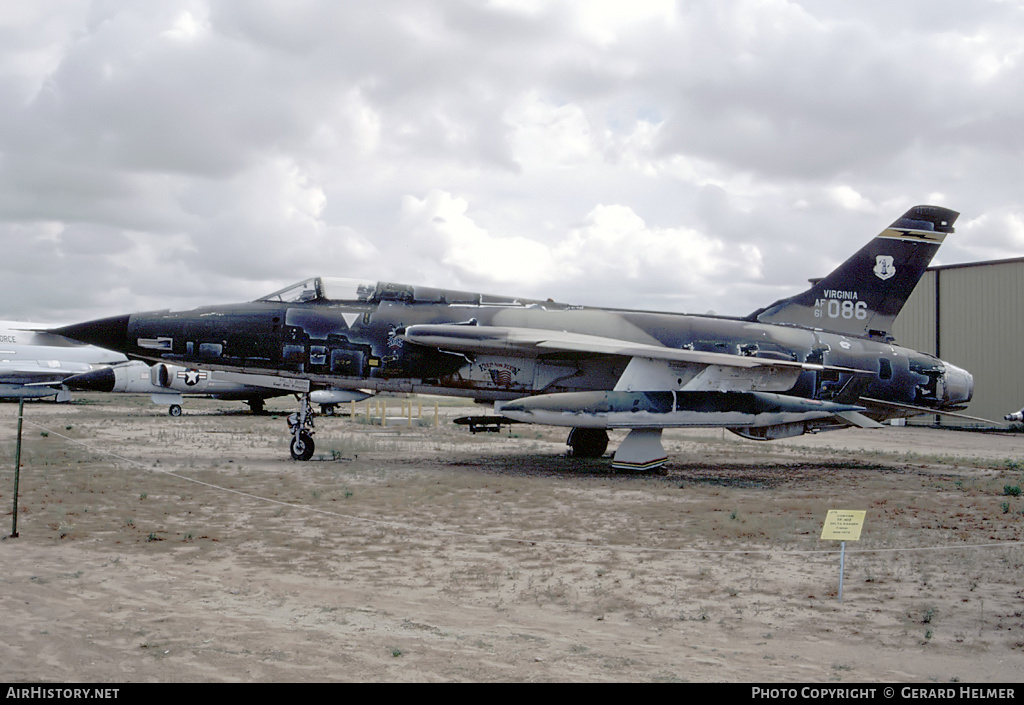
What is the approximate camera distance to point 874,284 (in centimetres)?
1659

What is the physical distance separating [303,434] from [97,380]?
2416 cm

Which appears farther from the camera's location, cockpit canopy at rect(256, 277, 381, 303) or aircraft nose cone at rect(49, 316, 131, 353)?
cockpit canopy at rect(256, 277, 381, 303)

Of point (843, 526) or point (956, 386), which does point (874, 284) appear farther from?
point (843, 526)

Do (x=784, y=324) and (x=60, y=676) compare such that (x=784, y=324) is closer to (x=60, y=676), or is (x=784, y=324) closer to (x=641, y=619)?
(x=641, y=619)

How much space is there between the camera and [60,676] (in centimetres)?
413

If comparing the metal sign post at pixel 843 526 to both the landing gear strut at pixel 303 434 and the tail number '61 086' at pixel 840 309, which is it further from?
the tail number '61 086' at pixel 840 309

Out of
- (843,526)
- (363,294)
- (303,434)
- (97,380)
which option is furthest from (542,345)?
(97,380)

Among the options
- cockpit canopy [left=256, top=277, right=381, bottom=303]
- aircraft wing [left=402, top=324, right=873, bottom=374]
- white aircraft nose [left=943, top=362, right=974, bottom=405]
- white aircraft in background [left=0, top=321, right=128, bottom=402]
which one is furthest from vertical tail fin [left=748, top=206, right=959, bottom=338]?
white aircraft in background [left=0, top=321, right=128, bottom=402]

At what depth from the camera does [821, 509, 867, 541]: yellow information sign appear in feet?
20.4

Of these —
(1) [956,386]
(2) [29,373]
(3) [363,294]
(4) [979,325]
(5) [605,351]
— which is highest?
(4) [979,325]

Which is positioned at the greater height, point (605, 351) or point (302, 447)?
point (605, 351)

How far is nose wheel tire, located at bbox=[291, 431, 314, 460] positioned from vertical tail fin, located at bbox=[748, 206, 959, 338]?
9.48 meters

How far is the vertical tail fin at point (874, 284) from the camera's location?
16453 mm

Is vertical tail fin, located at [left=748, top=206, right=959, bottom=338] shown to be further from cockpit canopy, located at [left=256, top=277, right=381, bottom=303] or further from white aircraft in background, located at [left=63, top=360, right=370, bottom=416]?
white aircraft in background, located at [left=63, top=360, right=370, bottom=416]
